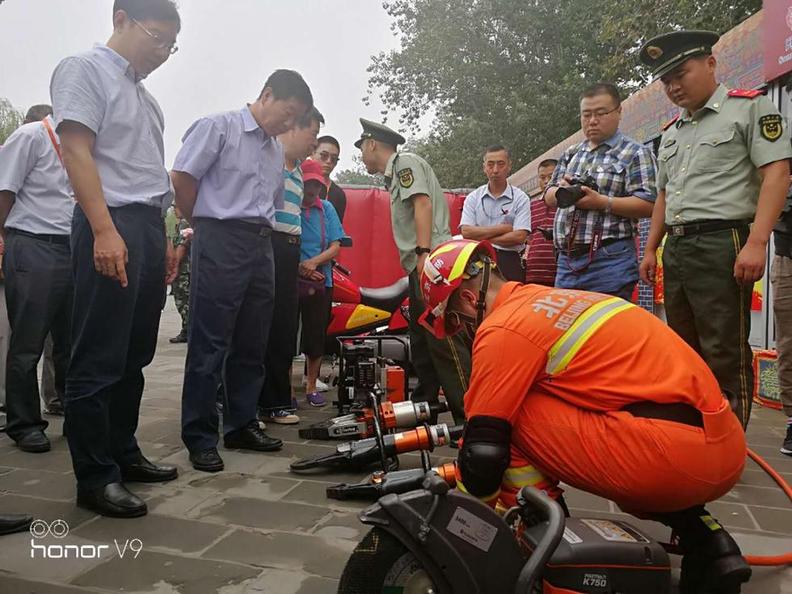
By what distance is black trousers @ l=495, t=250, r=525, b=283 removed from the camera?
18.9ft

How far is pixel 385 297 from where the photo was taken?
5922mm

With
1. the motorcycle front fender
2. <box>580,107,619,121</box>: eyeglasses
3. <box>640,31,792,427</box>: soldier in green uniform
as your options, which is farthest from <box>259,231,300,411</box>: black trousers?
the motorcycle front fender

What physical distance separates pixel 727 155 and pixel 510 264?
2.84m

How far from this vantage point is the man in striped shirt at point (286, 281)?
4293mm

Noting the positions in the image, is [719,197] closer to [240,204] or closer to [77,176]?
[240,204]

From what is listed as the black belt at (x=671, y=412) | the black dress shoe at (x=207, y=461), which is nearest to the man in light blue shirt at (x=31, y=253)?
the black dress shoe at (x=207, y=461)

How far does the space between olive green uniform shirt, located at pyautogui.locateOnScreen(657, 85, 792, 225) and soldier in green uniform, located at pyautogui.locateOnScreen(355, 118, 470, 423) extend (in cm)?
137

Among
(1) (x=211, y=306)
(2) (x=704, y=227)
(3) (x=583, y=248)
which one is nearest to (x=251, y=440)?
(1) (x=211, y=306)

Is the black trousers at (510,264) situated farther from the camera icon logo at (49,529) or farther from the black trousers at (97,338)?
the camera icon logo at (49,529)

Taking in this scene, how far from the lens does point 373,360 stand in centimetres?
455

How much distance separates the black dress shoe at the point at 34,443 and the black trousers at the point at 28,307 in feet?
0.21

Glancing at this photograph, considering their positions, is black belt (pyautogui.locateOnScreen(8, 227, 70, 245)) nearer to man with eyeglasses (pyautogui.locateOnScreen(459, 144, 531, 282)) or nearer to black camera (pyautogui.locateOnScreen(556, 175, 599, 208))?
black camera (pyautogui.locateOnScreen(556, 175, 599, 208))

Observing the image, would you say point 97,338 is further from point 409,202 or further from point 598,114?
point 598,114

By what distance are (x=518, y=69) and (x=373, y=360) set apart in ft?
67.6
